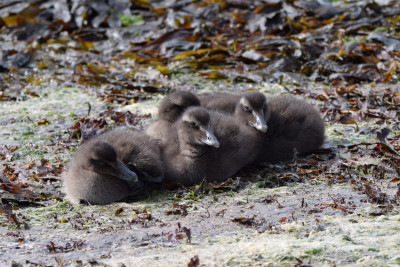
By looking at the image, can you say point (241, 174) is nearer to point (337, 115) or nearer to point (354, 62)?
point (337, 115)

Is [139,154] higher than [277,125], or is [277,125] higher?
[139,154]

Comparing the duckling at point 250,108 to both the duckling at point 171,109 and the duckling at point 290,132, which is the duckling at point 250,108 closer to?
the duckling at point 290,132

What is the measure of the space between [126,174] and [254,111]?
1518mm

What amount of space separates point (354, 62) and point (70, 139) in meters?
4.73

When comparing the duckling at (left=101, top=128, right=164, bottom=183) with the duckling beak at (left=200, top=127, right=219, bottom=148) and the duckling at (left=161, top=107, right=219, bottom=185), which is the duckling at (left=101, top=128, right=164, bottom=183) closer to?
the duckling at (left=161, top=107, right=219, bottom=185)

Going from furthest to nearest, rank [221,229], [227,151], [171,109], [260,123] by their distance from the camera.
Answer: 1. [171,109]
2. [260,123]
3. [227,151]
4. [221,229]

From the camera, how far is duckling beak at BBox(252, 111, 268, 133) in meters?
5.80

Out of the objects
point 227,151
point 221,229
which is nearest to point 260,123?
point 227,151

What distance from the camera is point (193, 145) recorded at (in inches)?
216

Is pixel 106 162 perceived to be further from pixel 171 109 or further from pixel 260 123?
pixel 260 123

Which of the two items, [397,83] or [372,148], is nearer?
[372,148]

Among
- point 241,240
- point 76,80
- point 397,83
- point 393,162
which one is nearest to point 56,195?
point 241,240

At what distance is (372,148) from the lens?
592cm

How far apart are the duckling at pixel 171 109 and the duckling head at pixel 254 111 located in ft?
1.58
